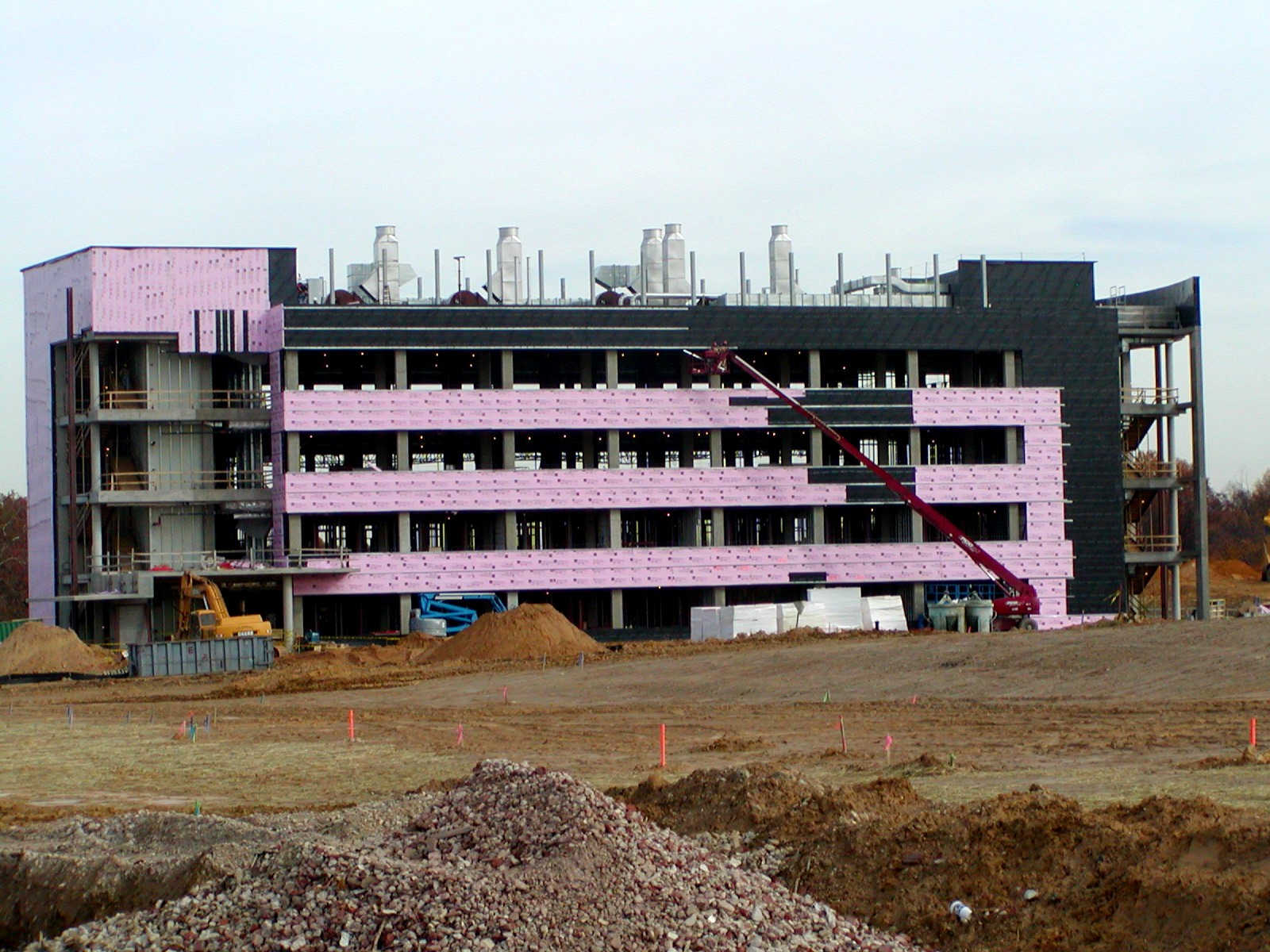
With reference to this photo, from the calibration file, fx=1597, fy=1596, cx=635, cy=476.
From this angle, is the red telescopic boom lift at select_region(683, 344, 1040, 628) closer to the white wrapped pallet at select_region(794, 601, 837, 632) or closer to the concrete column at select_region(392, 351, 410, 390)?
the white wrapped pallet at select_region(794, 601, 837, 632)

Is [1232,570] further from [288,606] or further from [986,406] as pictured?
[288,606]

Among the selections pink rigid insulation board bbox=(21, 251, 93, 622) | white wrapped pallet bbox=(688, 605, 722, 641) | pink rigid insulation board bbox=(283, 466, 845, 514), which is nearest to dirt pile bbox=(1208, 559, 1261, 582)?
pink rigid insulation board bbox=(283, 466, 845, 514)

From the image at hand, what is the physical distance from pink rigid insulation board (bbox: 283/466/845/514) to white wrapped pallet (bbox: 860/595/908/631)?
792 centimetres

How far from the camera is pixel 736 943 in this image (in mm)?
14820

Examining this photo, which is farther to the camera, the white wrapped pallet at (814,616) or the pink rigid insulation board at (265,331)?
the pink rigid insulation board at (265,331)

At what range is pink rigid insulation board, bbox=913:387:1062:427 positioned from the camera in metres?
76.4

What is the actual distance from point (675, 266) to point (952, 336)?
1374 centimetres

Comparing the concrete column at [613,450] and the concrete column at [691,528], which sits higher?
the concrete column at [613,450]

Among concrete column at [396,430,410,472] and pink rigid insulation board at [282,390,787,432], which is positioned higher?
pink rigid insulation board at [282,390,787,432]

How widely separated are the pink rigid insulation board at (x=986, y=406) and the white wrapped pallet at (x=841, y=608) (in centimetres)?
1173

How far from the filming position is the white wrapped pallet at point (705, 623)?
66.1 meters

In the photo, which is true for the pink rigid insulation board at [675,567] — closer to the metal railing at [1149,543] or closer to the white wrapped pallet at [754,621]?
the metal railing at [1149,543]

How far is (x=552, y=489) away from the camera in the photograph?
7394cm

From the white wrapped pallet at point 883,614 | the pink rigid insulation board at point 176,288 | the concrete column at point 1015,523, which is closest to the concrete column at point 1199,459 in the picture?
the concrete column at point 1015,523
